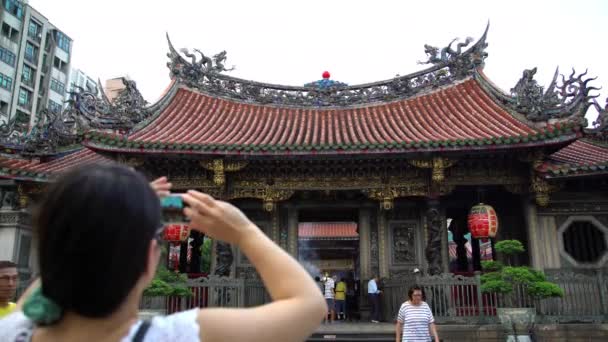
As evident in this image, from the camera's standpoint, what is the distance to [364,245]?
10961mm

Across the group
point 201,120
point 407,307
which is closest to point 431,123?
point 201,120

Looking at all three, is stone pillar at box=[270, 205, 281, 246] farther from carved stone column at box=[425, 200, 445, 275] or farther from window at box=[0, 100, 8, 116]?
window at box=[0, 100, 8, 116]

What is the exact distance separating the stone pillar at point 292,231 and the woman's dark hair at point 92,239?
10064 millimetres

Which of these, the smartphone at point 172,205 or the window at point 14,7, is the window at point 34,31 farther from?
the smartphone at point 172,205

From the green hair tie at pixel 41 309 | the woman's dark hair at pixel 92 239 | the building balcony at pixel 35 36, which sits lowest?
the green hair tie at pixel 41 309

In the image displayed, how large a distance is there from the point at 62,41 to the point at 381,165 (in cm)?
4040

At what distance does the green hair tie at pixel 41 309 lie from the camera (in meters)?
0.90

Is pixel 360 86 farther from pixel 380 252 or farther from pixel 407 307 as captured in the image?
pixel 407 307

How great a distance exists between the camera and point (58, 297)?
35.8 inches

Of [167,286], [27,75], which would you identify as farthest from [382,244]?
[27,75]

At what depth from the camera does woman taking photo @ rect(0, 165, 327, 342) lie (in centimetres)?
89

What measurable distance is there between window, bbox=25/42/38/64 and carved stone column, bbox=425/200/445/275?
38.1 m

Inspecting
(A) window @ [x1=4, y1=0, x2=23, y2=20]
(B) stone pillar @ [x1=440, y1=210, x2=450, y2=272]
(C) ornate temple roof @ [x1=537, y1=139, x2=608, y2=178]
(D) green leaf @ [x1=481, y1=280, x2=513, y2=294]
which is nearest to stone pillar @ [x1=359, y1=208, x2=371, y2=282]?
(B) stone pillar @ [x1=440, y1=210, x2=450, y2=272]

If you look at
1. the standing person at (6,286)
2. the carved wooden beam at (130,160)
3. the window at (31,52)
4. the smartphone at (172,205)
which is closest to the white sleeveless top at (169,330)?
the smartphone at (172,205)
